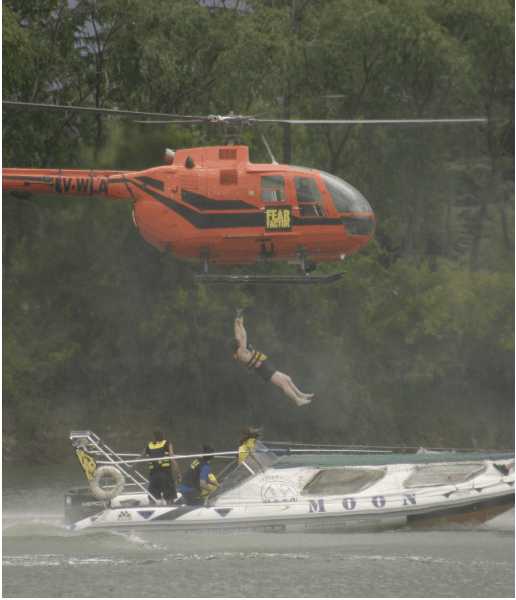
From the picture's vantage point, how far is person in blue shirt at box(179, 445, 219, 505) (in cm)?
2966

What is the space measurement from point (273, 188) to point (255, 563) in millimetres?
6487

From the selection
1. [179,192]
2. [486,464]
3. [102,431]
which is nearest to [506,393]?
[102,431]

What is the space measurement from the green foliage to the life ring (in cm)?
1231

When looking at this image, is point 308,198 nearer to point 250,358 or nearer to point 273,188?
point 273,188

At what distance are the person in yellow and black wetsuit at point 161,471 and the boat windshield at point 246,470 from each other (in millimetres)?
738

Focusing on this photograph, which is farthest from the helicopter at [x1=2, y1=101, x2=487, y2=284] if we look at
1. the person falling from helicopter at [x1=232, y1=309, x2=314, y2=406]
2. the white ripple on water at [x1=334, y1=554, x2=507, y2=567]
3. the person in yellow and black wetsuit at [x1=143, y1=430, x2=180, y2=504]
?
the white ripple on water at [x1=334, y1=554, x2=507, y2=567]

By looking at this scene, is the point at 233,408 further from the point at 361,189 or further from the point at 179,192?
the point at 179,192

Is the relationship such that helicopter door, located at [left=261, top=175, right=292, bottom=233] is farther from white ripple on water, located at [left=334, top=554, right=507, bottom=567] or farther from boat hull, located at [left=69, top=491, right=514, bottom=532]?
white ripple on water, located at [left=334, top=554, right=507, bottom=567]

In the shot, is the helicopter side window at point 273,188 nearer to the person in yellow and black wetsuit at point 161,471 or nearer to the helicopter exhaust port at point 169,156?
the helicopter exhaust port at point 169,156

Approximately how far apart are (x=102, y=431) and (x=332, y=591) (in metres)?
17.9

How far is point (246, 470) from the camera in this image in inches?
1171

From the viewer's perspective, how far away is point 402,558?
28547 mm

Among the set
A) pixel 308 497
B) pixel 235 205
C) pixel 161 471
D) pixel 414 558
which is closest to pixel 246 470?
pixel 308 497

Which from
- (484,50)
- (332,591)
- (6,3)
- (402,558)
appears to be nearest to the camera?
(332,591)
